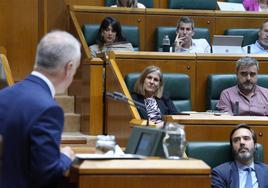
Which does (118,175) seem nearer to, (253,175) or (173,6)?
(253,175)

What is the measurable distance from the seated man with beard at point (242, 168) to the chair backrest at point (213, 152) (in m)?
0.06

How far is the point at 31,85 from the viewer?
214 cm

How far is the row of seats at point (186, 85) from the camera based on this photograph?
16.4 ft

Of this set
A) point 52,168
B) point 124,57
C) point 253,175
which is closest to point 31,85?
point 52,168

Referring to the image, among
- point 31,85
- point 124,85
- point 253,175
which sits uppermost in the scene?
point 31,85

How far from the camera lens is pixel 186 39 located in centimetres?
591

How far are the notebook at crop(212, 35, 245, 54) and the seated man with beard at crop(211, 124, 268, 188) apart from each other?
78.5 inches

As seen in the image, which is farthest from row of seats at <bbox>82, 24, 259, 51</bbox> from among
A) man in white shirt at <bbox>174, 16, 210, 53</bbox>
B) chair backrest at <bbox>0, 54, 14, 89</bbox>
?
chair backrest at <bbox>0, 54, 14, 89</bbox>

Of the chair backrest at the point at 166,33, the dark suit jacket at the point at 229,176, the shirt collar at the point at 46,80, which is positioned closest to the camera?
the shirt collar at the point at 46,80

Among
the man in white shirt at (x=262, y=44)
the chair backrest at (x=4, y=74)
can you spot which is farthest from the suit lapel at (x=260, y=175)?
the man in white shirt at (x=262, y=44)

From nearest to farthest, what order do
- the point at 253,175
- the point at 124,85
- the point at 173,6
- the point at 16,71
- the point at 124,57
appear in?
the point at 253,175 → the point at 124,85 → the point at 124,57 → the point at 16,71 → the point at 173,6

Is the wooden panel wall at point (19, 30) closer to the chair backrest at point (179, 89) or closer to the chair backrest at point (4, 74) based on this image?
the chair backrest at point (4, 74)

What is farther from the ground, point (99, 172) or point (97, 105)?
point (99, 172)

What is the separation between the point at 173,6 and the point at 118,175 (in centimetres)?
486
